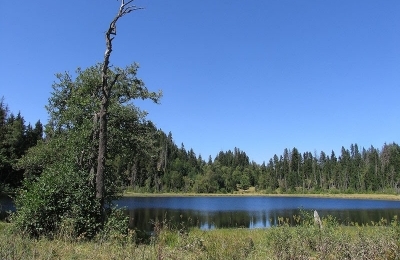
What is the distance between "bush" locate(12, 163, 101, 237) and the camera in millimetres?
11859

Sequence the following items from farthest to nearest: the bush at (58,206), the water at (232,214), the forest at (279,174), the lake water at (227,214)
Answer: the forest at (279,174) < the water at (232,214) < the lake water at (227,214) < the bush at (58,206)

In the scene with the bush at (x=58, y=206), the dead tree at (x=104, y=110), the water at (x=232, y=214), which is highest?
the dead tree at (x=104, y=110)

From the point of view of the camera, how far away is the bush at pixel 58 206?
38.9ft

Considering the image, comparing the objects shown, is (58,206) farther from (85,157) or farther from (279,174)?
(279,174)

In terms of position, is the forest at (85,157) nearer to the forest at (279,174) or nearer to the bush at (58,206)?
the bush at (58,206)

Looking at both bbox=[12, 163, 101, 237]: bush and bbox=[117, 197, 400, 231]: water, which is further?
bbox=[117, 197, 400, 231]: water

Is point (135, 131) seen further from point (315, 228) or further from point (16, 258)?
point (16, 258)

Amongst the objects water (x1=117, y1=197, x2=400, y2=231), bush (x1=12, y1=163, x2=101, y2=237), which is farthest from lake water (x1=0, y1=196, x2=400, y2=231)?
bush (x1=12, y1=163, x2=101, y2=237)

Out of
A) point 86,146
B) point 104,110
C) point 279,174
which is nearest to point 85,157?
point 86,146

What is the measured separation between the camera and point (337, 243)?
7.03 metres

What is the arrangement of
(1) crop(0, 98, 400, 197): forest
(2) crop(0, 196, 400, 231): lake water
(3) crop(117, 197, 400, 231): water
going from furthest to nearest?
(1) crop(0, 98, 400, 197): forest → (3) crop(117, 197, 400, 231): water → (2) crop(0, 196, 400, 231): lake water

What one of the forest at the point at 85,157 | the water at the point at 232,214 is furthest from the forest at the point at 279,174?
the forest at the point at 85,157

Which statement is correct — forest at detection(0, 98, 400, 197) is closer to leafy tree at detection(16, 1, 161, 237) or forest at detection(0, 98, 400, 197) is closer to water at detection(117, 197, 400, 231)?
water at detection(117, 197, 400, 231)

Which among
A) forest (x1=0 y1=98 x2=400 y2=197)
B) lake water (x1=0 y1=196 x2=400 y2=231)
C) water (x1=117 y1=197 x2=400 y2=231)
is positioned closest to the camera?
lake water (x1=0 y1=196 x2=400 y2=231)
